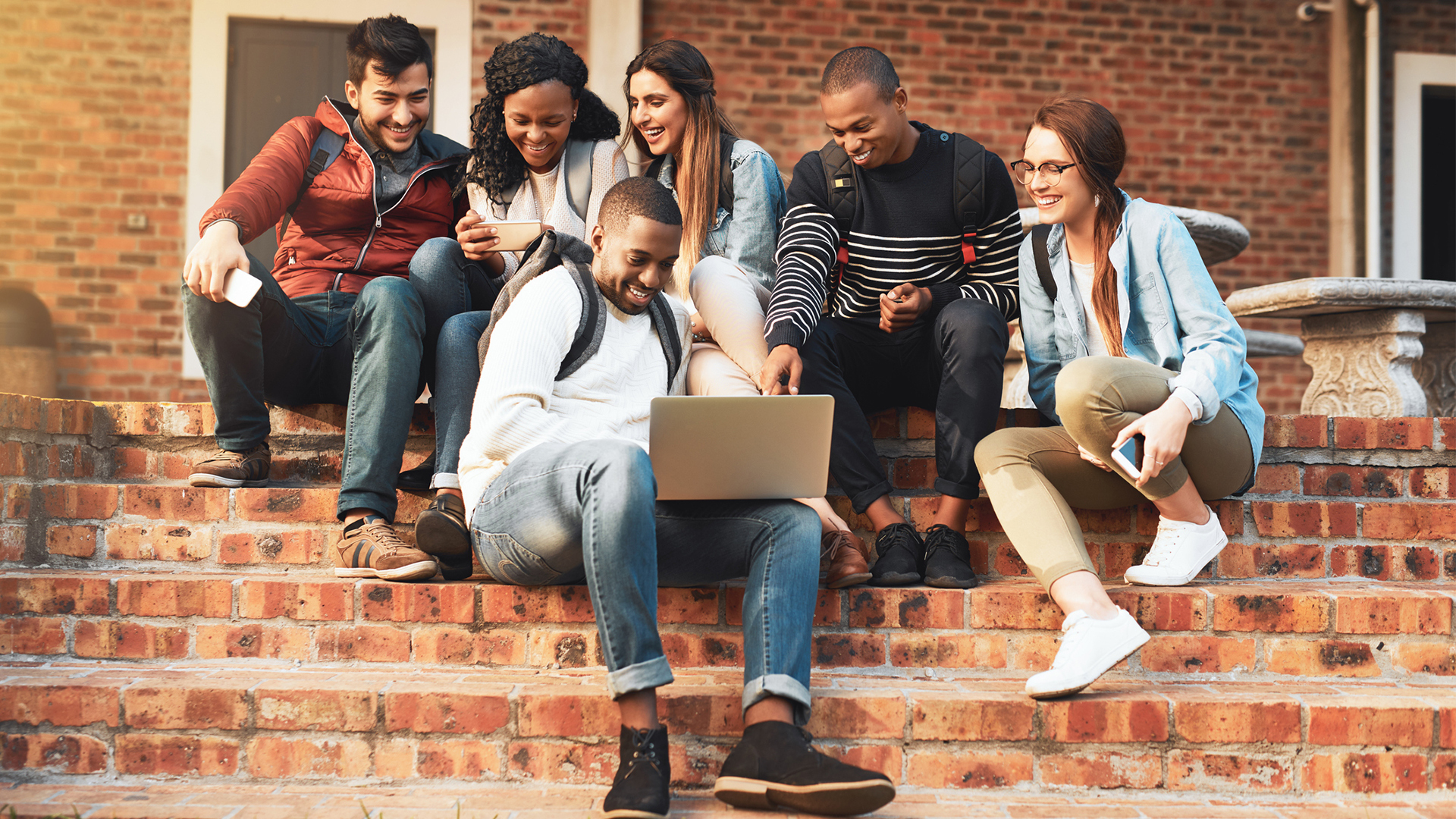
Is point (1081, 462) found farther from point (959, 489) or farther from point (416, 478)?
point (416, 478)

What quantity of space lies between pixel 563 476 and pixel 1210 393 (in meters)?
1.40

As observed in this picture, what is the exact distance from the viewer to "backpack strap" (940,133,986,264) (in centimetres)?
256

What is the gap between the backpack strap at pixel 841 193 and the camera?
8.61ft

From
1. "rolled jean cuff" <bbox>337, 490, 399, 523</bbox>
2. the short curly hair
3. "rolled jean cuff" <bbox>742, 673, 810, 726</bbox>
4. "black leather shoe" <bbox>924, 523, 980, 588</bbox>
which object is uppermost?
the short curly hair

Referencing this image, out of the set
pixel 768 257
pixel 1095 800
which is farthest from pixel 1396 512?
pixel 768 257

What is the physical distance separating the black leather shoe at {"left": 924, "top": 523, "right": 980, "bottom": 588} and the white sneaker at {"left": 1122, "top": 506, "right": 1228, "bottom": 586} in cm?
38

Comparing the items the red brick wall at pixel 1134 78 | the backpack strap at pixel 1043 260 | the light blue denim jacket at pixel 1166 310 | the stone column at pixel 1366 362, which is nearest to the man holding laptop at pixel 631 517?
the light blue denim jacket at pixel 1166 310

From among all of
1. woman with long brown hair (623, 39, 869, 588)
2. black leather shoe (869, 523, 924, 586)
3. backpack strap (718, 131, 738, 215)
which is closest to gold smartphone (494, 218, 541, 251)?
woman with long brown hair (623, 39, 869, 588)

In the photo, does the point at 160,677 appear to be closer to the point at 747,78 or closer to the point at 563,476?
the point at 563,476

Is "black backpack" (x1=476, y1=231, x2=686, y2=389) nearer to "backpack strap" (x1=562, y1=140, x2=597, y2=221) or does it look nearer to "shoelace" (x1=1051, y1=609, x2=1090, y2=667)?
"backpack strap" (x1=562, y1=140, x2=597, y2=221)

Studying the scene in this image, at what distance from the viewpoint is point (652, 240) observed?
1988 mm

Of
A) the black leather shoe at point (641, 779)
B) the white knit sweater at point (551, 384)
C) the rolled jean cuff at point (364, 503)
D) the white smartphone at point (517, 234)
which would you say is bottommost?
the black leather shoe at point (641, 779)

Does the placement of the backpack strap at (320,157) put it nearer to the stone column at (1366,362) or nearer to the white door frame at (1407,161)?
the stone column at (1366,362)

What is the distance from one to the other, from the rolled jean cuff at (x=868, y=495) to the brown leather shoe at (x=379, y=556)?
1.02 meters
